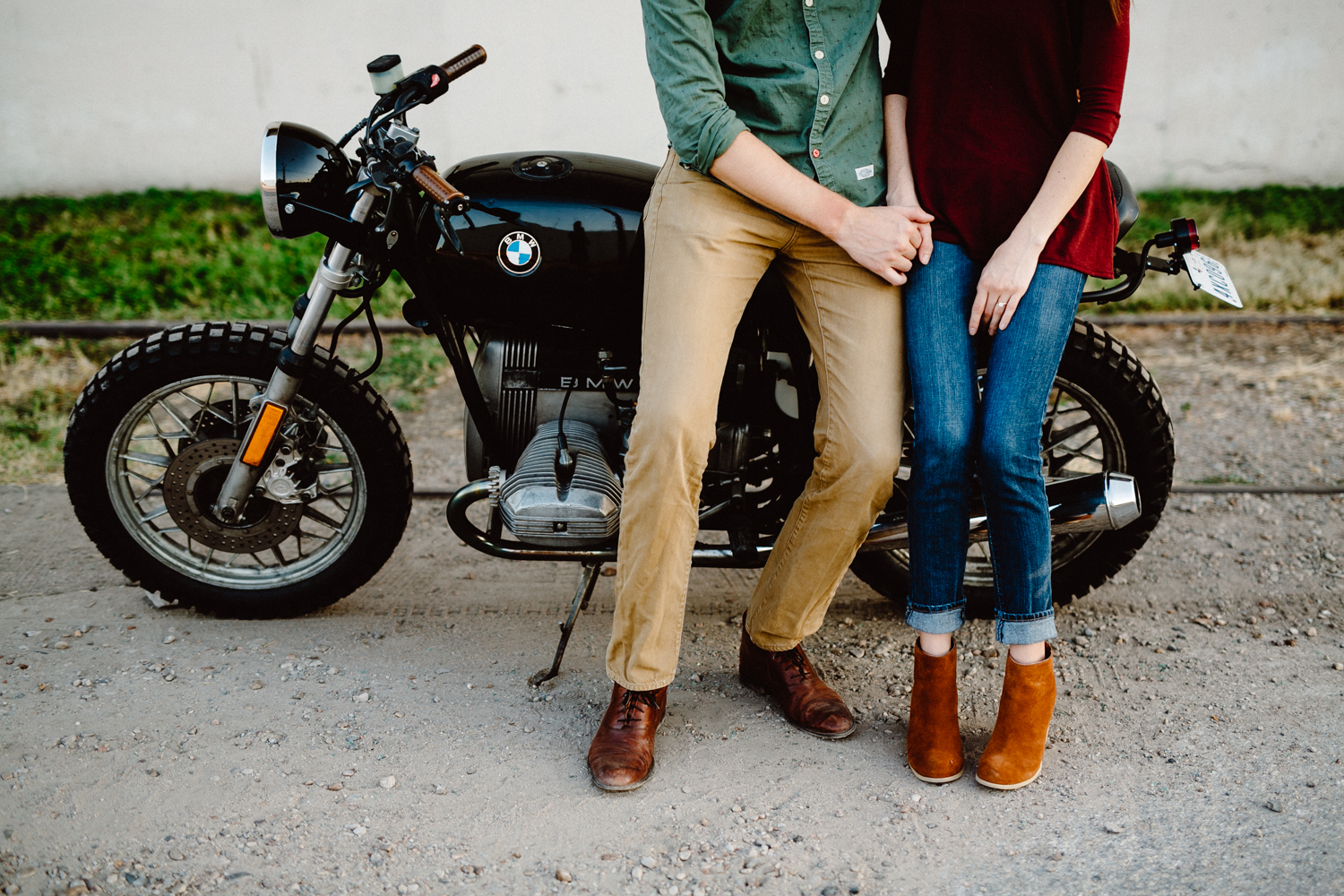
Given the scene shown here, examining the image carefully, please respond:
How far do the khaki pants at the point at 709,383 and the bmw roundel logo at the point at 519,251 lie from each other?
28cm

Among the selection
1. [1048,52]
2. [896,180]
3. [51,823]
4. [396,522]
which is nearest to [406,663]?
[396,522]

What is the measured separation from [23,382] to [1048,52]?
413cm

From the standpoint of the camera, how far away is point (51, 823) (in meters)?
1.94

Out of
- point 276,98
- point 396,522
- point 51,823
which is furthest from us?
point 276,98

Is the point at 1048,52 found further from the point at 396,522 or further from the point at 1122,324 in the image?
the point at 1122,324

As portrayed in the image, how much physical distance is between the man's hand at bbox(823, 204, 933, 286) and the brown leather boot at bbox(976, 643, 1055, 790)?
0.87 meters

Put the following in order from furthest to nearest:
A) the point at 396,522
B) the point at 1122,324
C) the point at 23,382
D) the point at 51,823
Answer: the point at 1122,324, the point at 23,382, the point at 396,522, the point at 51,823

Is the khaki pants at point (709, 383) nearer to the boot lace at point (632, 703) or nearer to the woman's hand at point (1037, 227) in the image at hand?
the boot lace at point (632, 703)

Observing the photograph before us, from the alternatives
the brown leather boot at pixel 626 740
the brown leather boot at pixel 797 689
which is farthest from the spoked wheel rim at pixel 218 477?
the brown leather boot at pixel 797 689

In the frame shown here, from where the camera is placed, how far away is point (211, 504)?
8.61 ft

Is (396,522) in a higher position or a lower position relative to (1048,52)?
lower

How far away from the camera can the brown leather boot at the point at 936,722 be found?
6.85 feet

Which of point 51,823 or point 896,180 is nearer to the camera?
point 51,823

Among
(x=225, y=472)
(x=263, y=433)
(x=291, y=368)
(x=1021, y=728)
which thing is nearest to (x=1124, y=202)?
(x=1021, y=728)
